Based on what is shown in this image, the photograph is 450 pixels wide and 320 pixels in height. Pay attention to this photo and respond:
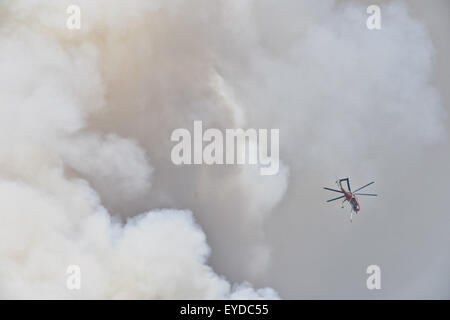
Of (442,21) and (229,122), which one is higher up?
(442,21)

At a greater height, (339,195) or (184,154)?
(184,154)
